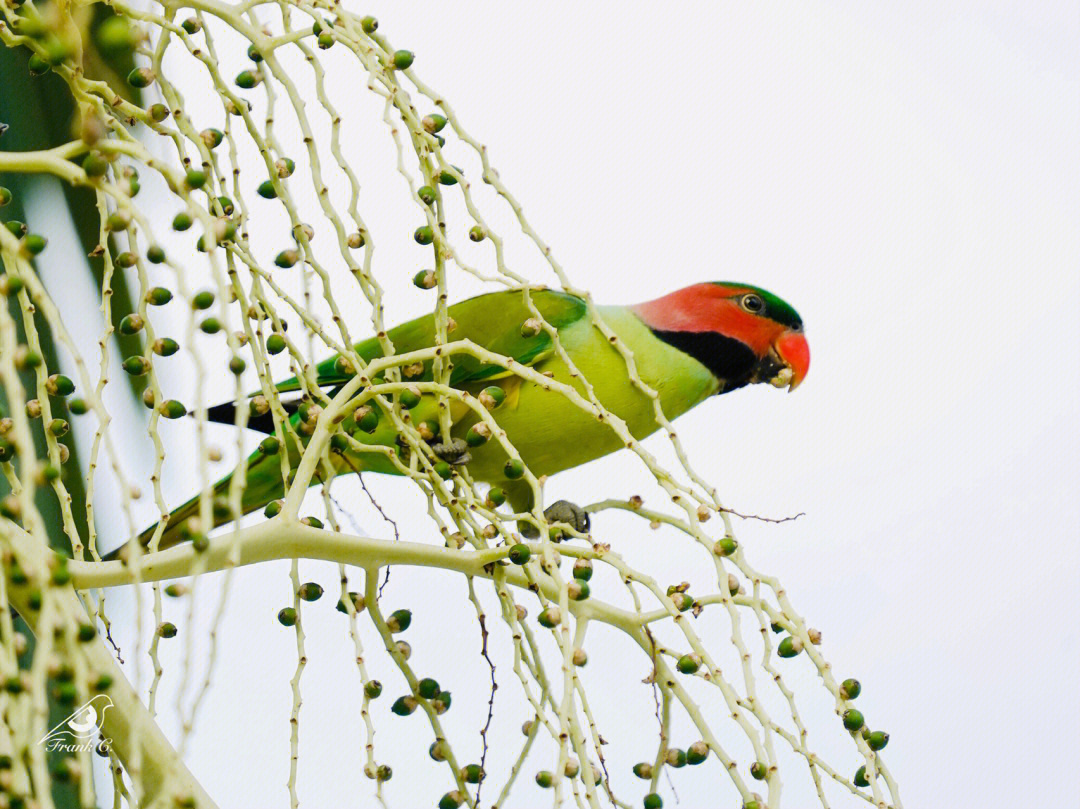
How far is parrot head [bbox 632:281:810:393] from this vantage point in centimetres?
200

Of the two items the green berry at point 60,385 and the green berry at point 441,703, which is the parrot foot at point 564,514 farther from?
the green berry at point 60,385

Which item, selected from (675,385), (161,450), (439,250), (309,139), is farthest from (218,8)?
(675,385)

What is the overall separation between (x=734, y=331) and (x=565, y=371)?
1.48 feet

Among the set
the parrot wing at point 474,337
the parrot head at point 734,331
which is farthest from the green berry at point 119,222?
the parrot head at point 734,331

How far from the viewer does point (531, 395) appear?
170 cm

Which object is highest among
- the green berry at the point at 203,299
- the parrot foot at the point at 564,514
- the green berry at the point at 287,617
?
the green berry at the point at 203,299

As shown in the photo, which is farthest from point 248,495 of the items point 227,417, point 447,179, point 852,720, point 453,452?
point 852,720

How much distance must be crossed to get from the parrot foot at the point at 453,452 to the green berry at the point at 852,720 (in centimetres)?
41

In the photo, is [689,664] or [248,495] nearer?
[689,664]

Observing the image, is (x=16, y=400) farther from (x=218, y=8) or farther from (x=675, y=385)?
(x=675, y=385)

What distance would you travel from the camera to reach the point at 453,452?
1257mm

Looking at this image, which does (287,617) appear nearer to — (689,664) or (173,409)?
(173,409)

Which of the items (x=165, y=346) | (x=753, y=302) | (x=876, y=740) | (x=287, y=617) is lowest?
(x=876, y=740)

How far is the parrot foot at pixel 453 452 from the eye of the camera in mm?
1153
